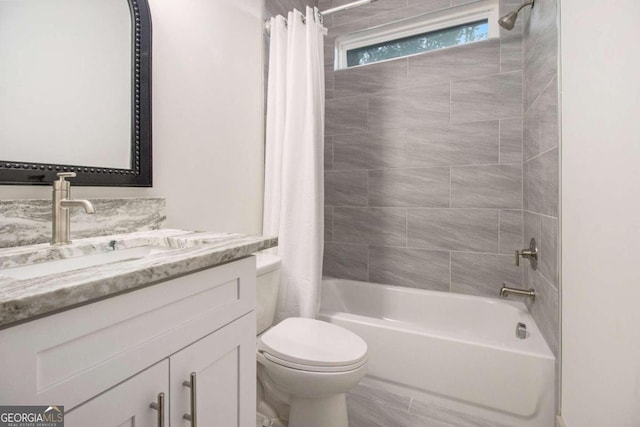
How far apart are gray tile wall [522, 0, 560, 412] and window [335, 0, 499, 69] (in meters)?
0.27

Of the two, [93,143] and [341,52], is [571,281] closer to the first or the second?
[93,143]

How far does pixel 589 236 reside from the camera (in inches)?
43.4

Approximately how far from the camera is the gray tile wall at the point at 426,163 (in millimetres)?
2033

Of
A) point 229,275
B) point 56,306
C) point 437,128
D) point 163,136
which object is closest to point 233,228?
point 163,136

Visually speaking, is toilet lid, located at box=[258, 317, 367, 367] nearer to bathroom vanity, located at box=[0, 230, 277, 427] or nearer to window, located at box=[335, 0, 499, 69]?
bathroom vanity, located at box=[0, 230, 277, 427]

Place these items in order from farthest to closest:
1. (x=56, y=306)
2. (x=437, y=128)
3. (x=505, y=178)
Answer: (x=437, y=128), (x=505, y=178), (x=56, y=306)

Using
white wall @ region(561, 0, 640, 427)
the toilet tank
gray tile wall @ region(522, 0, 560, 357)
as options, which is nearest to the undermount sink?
the toilet tank

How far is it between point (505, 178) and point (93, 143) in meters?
2.16

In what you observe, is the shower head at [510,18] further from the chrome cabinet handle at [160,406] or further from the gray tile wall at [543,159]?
the chrome cabinet handle at [160,406]

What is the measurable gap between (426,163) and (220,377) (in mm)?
1892

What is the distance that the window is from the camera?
2.11 meters

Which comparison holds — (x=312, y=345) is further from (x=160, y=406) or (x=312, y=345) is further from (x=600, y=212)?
(x=600, y=212)

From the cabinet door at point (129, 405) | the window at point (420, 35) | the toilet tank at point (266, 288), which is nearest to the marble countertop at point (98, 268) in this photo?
the cabinet door at point (129, 405)

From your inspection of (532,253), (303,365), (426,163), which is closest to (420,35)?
(426,163)
